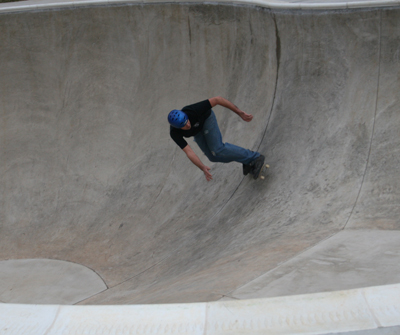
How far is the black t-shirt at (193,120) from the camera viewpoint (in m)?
4.74

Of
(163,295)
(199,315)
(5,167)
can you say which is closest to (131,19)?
(5,167)

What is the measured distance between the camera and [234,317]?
2.50 meters

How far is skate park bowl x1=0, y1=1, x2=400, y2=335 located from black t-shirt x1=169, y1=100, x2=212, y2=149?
1.15 meters

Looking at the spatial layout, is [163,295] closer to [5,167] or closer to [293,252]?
[293,252]

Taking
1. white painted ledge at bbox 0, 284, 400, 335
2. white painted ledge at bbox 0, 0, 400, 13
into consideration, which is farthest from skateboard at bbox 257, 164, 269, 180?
white painted ledge at bbox 0, 284, 400, 335

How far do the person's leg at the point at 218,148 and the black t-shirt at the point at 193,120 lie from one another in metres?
0.12

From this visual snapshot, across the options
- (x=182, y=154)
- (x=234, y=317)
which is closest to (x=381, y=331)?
(x=234, y=317)

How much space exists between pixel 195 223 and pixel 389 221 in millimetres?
2534

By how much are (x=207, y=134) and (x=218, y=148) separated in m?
0.22

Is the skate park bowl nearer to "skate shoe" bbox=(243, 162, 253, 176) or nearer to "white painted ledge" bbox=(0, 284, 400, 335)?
"white painted ledge" bbox=(0, 284, 400, 335)

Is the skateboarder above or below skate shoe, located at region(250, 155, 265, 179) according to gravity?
above

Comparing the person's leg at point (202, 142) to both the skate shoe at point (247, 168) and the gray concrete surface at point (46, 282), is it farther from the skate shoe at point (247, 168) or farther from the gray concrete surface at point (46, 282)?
the gray concrete surface at point (46, 282)

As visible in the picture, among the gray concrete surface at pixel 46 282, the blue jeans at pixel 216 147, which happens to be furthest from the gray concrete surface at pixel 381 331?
the gray concrete surface at pixel 46 282

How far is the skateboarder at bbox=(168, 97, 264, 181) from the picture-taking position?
15.2ft
